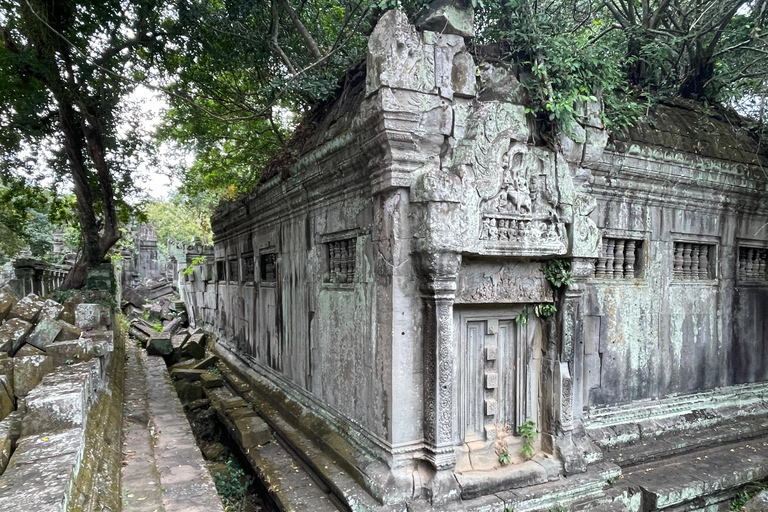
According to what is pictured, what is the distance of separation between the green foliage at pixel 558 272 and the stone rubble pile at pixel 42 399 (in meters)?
4.12

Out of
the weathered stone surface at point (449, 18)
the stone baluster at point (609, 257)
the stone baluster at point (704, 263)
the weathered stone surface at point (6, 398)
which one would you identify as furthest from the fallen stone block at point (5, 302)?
the stone baluster at point (704, 263)

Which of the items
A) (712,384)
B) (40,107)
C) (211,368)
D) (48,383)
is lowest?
(211,368)

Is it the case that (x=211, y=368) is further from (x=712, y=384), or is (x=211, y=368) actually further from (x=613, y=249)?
(x=712, y=384)

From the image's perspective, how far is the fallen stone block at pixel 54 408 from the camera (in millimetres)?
2787

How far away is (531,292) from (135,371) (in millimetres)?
6762

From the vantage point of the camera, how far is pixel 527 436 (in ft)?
14.5

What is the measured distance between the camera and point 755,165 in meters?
5.98

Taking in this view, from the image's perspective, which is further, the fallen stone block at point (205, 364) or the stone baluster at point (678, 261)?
the fallen stone block at point (205, 364)

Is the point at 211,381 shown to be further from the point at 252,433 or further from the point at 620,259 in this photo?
the point at 620,259

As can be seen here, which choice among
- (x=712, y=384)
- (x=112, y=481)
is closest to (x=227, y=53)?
(x=112, y=481)

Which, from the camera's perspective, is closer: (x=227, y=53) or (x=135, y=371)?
(x=227, y=53)

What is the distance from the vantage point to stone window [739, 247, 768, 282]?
6289 mm

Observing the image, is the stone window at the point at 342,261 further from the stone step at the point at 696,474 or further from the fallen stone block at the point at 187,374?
the fallen stone block at the point at 187,374

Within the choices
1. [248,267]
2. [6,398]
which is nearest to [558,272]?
[6,398]
